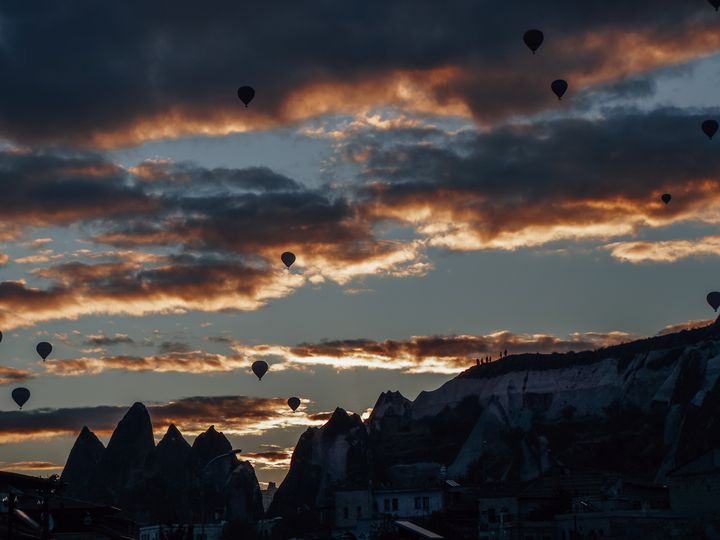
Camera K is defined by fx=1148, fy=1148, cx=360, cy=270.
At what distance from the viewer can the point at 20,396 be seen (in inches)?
6718

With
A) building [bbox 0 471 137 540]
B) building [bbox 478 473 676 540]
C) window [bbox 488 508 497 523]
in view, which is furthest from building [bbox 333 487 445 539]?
building [bbox 0 471 137 540]

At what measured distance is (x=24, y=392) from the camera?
171875 mm

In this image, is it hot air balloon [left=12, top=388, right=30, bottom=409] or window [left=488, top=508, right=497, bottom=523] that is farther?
hot air balloon [left=12, top=388, right=30, bottom=409]

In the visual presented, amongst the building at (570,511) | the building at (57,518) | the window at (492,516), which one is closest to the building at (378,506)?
the building at (570,511)

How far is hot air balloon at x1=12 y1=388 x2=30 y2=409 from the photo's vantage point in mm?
169250

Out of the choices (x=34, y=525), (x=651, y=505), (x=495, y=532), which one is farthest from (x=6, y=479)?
(x=651, y=505)

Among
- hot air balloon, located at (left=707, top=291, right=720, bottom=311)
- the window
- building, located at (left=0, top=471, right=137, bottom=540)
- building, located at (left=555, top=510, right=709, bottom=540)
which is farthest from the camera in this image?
hot air balloon, located at (left=707, top=291, right=720, bottom=311)

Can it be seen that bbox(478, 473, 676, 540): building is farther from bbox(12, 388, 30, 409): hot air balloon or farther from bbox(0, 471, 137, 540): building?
bbox(12, 388, 30, 409): hot air balloon

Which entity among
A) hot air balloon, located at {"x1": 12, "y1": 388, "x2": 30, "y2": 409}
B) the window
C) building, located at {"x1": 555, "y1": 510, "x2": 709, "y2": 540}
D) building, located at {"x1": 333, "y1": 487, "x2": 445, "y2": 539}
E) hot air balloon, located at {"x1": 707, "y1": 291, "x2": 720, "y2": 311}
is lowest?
building, located at {"x1": 555, "y1": 510, "x2": 709, "y2": 540}

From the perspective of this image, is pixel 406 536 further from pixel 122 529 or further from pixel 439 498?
pixel 439 498

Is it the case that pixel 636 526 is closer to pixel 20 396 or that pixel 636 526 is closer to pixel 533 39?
pixel 533 39

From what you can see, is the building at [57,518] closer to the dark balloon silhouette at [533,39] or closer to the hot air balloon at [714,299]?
the dark balloon silhouette at [533,39]

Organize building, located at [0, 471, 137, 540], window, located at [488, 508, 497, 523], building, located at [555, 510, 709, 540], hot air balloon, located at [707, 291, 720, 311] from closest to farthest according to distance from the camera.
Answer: building, located at [0, 471, 137, 540], building, located at [555, 510, 709, 540], window, located at [488, 508, 497, 523], hot air balloon, located at [707, 291, 720, 311]

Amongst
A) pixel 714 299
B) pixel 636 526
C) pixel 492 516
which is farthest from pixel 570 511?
pixel 714 299
